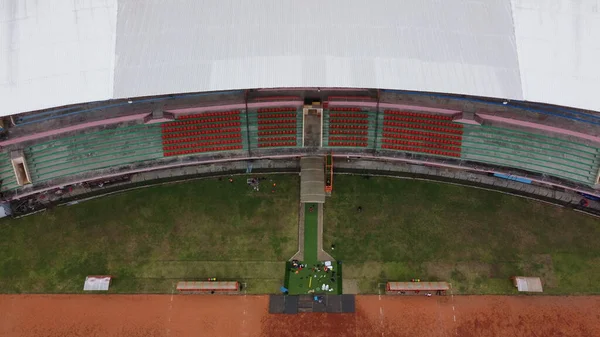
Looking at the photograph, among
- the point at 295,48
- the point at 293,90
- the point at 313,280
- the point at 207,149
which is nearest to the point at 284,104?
the point at 293,90

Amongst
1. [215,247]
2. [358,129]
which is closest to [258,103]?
[358,129]

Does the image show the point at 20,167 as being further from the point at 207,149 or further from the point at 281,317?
the point at 281,317

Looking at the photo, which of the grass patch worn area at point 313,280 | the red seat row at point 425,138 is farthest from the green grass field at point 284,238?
the red seat row at point 425,138

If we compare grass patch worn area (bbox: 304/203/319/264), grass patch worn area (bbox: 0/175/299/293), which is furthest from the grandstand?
grass patch worn area (bbox: 304/203/319/264)

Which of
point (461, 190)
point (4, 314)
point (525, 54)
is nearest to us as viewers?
point (525, 54)

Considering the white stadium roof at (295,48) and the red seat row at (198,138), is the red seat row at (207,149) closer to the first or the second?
the red seat row at (198,138)

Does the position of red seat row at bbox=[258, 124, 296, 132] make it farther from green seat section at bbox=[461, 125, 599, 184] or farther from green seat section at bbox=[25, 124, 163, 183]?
green seat section at bbox=[461, 125, 599, 184]

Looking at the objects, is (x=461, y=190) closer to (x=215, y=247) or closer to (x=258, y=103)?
(x=258, y=103)
